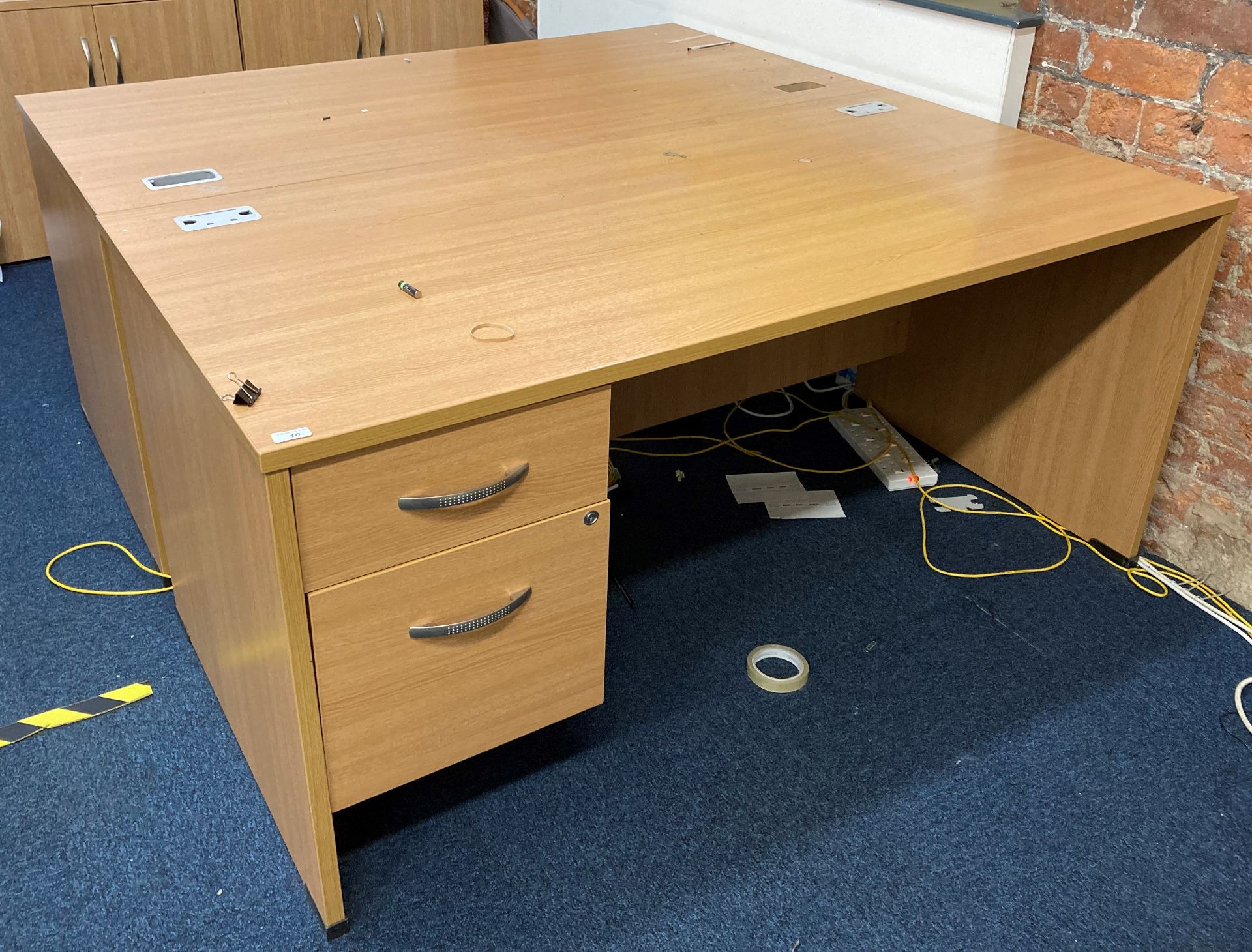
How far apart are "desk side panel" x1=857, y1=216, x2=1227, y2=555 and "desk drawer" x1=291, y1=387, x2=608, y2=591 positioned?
116cm

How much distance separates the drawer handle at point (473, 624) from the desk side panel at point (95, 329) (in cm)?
77

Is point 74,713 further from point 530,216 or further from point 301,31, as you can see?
point 301,31

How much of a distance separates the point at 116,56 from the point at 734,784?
263cm

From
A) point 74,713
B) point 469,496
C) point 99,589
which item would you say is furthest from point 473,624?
point 99,589

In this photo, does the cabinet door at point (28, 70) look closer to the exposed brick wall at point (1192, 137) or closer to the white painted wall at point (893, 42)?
the white painted wall at point (893, 42)

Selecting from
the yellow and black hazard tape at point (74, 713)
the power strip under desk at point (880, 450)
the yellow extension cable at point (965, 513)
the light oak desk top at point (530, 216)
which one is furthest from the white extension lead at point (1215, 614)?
the yellow and black hazard tape at point (74, 713)

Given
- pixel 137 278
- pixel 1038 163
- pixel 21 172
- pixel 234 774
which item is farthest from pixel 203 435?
pixel 21 172

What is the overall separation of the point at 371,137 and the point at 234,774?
1.05 metres

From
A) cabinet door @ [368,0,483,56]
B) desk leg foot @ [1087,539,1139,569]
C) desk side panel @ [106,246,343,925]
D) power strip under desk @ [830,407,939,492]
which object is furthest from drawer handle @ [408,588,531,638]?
cabinet door @ [368,0,483,56]

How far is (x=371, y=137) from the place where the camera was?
1894 millimetres

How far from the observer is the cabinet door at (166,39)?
3.03 metres

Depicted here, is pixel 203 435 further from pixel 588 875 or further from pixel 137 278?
pixel 588 875

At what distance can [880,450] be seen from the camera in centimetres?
243

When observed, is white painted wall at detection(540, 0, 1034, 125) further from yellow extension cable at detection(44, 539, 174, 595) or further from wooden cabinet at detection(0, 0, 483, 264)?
yellow extension cable at detection(44, 539, 174, 595)
